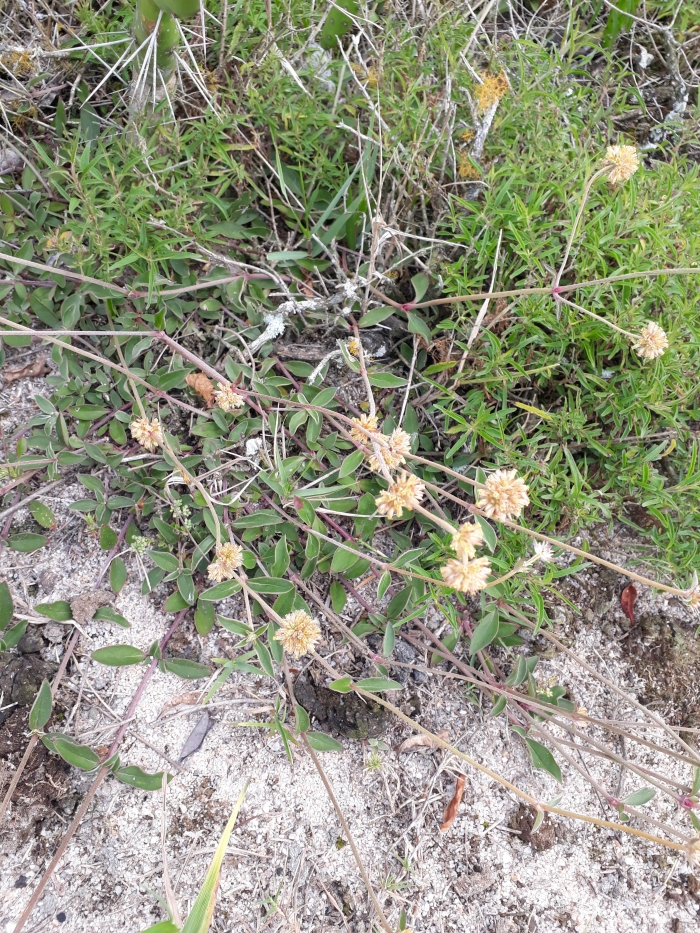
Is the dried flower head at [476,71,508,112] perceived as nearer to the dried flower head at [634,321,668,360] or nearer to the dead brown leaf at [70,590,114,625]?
the dried flower head at [634,321,668,360]

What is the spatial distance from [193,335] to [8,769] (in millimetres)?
1378

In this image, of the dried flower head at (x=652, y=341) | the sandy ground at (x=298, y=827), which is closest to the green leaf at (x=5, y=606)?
the sandy ground at (x=298, y=827)

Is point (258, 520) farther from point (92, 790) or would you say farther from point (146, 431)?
Result: point (92, 790)

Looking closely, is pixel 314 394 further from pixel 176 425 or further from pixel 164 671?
pixel 164 671

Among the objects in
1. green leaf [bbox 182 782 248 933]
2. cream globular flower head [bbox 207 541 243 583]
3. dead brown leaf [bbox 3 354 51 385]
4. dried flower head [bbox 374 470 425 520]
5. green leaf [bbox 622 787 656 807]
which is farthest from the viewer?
dead brown leaf [bbox 3 354 51 385]

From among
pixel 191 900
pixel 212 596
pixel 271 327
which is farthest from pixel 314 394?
pixel 191 900

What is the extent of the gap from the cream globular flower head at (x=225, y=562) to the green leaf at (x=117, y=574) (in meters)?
0.35

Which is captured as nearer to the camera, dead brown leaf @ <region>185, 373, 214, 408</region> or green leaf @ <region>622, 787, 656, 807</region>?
green leaf @ <region>622, 787, 656, 807</region>

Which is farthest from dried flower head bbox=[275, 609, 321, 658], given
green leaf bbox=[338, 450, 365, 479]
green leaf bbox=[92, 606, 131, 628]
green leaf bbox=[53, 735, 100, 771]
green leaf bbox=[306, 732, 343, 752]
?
green leaf bbox=[53, 735, 100, 771]

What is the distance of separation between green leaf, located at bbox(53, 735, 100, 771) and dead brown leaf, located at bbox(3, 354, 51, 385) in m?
1.10

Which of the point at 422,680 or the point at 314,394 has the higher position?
the point at 314,394

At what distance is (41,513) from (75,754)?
685 mm

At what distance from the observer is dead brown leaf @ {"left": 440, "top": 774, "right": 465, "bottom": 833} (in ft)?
6.12

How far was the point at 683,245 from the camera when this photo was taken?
71.2 inches
